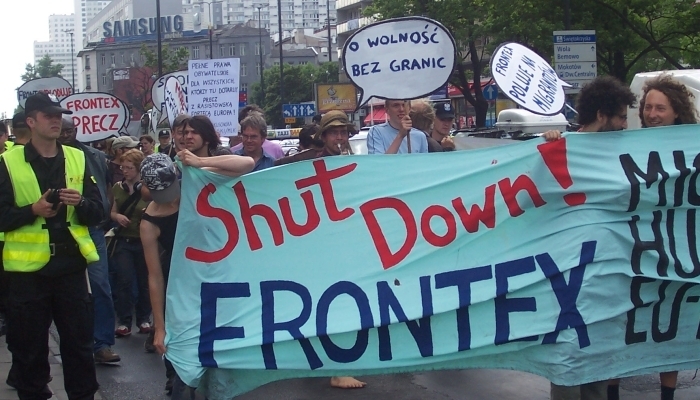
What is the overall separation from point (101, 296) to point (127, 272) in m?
1.25

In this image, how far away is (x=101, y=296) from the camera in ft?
24.0

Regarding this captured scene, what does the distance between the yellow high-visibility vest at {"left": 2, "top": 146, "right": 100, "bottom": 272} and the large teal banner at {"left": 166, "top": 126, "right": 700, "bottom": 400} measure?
0.94 meters

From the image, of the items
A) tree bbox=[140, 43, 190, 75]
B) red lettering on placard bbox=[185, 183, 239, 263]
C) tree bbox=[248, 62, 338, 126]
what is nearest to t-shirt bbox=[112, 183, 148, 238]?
red lettering on placard bbox=[185, 183, 239, 263]

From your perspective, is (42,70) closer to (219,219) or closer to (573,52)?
(573,52)

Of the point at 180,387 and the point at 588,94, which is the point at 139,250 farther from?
the point at 588,94

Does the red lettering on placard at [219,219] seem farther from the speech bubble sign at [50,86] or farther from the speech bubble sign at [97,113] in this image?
the speech bubble sign at [50,86]

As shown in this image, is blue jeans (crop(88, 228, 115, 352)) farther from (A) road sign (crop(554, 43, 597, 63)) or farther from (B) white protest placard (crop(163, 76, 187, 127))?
(A) road sign (crop(554, 43, 597, 63))

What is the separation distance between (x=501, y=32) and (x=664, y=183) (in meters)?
25.2

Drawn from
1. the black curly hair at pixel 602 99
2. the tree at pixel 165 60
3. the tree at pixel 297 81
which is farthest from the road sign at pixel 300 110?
the black curly hair at pixel 602 99

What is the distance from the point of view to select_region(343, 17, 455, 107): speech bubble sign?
645 cm

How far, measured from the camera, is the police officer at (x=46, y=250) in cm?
Result: 527

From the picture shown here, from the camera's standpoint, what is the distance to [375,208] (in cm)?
488

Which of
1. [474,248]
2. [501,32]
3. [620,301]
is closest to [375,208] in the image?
[474,248]

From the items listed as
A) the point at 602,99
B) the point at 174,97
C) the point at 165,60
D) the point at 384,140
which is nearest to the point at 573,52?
the point at 174,97
